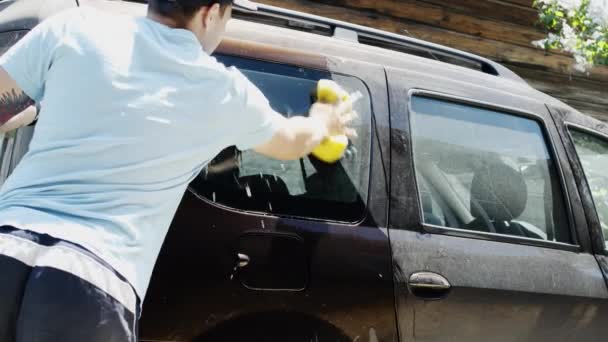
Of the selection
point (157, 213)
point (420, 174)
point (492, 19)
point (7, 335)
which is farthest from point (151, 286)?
point (492, 19)

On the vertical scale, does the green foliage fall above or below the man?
below

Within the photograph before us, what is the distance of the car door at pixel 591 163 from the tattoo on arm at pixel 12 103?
6.56 ft

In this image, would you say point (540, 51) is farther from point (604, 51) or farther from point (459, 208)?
point (459, 208)

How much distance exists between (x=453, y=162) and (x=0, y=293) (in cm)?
161

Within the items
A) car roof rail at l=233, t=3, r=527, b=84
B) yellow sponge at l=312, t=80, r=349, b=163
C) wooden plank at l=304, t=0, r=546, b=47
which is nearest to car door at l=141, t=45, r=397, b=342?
yellow sponge at l=312, t=80, r=349, b=163

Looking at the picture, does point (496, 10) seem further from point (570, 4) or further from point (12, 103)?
point (12, 103)

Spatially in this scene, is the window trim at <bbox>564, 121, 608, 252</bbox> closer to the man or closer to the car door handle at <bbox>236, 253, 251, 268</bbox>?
the car door handle at <bbox>236, 253, 251, 268</bbox>

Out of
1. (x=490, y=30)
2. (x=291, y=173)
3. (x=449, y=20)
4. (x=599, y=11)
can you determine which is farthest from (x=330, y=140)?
(x=490, y=30)

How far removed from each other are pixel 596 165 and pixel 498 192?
611 mm

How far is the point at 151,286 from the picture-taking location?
1872 millimetres

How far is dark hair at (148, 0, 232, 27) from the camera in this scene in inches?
57.2

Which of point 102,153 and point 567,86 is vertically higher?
point 102,153

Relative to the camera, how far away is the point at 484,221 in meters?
2.44

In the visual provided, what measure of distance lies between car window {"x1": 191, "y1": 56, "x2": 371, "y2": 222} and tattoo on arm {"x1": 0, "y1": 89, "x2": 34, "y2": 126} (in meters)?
0.58
